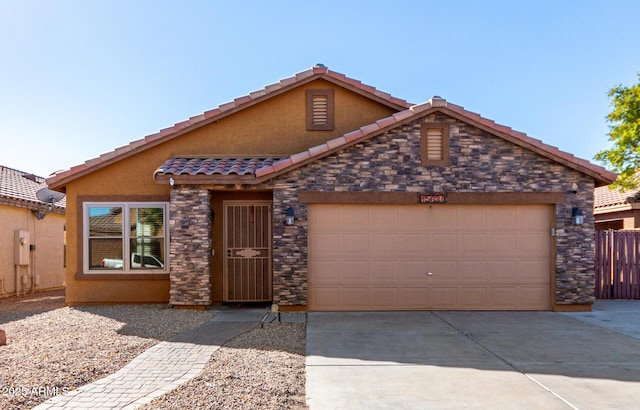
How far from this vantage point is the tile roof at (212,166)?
932cm

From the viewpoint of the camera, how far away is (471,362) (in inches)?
231

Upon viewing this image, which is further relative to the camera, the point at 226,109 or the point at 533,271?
the point at 226,109

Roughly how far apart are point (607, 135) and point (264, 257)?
1571 centimetres

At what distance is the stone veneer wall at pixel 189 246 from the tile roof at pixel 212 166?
0.42 meters

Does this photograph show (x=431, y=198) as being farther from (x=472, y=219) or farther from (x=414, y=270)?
(x=414, y=270)

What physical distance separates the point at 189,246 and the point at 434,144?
236 inches

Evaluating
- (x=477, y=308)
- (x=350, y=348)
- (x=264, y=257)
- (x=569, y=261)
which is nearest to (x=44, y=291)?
(x=264, y=257)

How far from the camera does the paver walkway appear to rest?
4.47 meters

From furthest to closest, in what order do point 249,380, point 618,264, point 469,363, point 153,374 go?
1. point 618,264
2. point 469,363
3. point 153,374
4. point 249,380

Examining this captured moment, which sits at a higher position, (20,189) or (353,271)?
(20,189)

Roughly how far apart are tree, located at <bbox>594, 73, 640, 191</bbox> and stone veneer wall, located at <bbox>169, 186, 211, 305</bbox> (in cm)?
1538

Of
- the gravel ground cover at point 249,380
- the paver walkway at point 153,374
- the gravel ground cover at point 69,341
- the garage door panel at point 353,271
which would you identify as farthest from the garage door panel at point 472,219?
the gravel ground cover at point 69,341

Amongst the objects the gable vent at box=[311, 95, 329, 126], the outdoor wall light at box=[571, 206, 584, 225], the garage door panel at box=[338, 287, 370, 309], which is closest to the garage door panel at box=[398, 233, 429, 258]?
the garage door panel at box=[338, 287, 370, 309]

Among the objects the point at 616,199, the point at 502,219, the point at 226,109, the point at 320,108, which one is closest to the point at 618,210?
the point at 616,199
